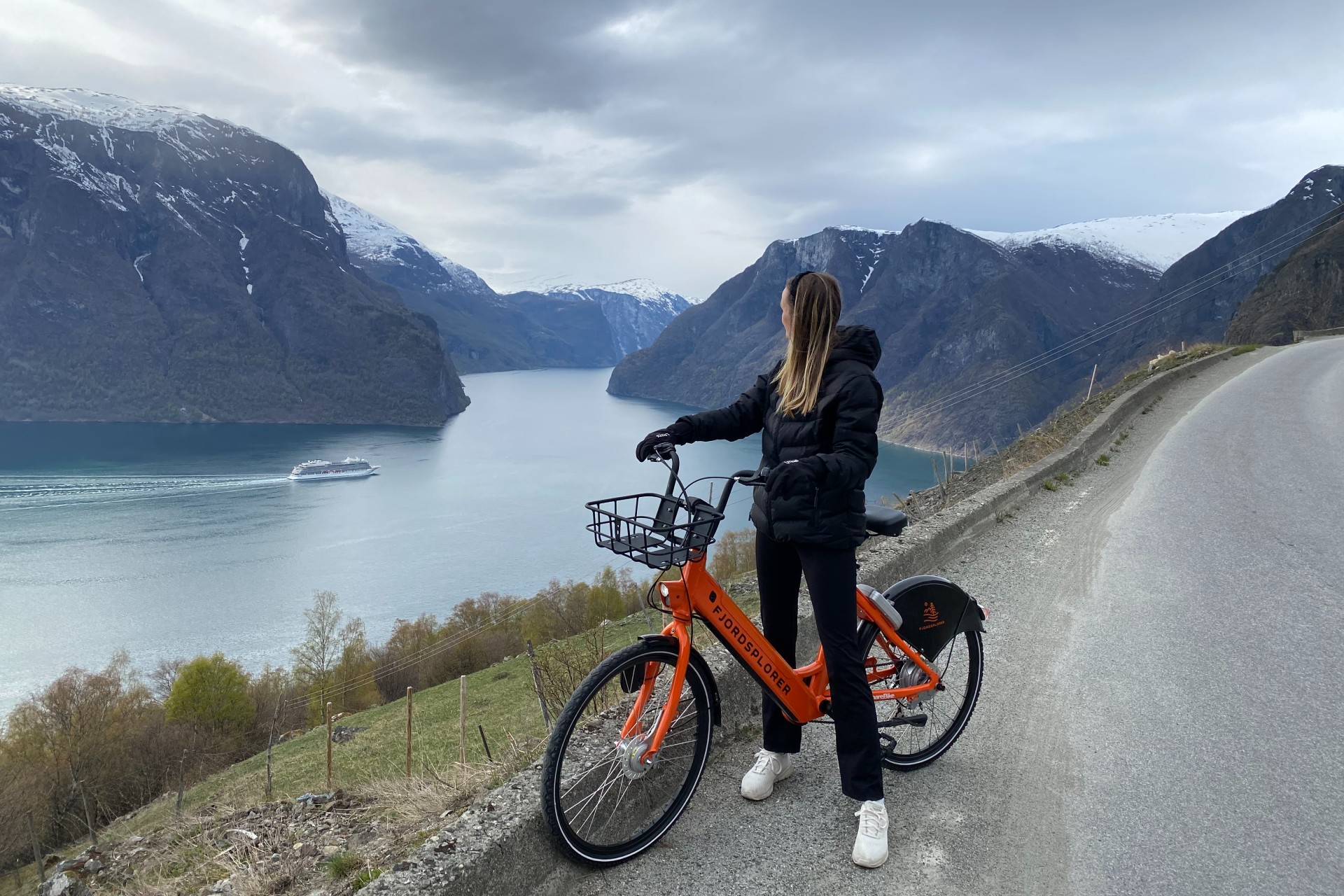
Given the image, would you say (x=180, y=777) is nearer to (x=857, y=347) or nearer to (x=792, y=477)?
(x=792, y=477)

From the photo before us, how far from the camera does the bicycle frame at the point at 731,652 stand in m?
2.73

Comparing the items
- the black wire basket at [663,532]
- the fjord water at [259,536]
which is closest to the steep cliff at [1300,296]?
the fjord water at [259,536]

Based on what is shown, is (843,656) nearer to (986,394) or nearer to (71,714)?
(71,714)

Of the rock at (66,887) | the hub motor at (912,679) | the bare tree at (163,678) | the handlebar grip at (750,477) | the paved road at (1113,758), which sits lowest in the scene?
the bare tree at (163,678)

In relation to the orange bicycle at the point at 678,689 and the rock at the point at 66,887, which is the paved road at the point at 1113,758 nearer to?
the orange bicycle at the point at 678,689

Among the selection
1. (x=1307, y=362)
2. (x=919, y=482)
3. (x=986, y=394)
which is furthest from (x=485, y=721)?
(x=986, y=394)

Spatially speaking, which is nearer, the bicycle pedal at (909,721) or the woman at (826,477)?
the woman at (826,477)

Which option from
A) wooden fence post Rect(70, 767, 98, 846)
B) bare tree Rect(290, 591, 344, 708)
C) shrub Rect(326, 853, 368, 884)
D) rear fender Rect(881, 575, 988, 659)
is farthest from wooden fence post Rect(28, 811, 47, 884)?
rear fender Rect(881, 575, 988, 659)

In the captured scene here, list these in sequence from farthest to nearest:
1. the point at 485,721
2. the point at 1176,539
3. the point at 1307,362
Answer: the point at 485,721, the point at 1307,362, the point at 1176,539

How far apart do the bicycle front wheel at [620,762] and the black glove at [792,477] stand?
2.43ft

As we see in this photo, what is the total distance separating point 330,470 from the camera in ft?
296

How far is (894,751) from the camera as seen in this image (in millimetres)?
3307

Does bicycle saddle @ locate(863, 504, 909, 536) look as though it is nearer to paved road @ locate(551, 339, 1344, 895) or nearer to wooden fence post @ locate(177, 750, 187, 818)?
paved road @ locate(551, 339, 1344, 895)

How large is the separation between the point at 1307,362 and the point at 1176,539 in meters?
19.5
